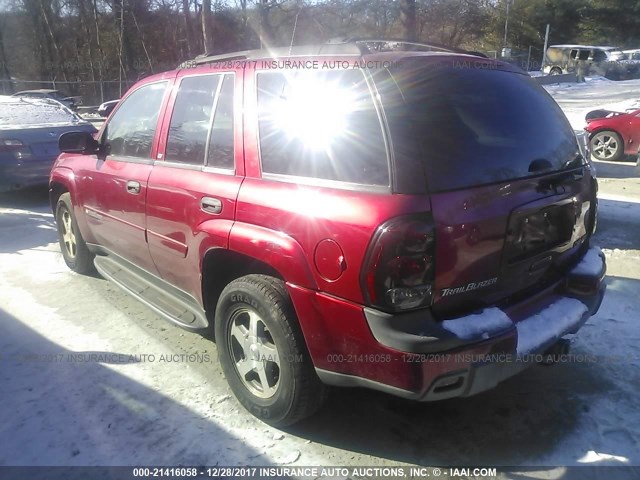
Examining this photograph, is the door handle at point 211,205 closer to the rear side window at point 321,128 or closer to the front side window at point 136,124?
the rear side window at point 321,128

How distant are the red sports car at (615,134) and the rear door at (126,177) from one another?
10.0 meters

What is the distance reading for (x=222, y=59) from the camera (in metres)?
3.40

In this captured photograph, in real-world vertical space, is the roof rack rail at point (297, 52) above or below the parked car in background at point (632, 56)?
below

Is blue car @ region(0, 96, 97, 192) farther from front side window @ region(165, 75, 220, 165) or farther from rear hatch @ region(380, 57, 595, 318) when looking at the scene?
rear hatch @ region(380, 57, 595, 318)

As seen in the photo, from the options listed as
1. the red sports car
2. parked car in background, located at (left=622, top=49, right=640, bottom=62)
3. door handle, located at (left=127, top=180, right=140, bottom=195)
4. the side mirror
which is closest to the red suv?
door handle, located at (left=127, top=180, right=140, bottom=195)

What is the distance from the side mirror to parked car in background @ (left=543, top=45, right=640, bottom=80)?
3688 cm

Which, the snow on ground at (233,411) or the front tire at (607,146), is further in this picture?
the front tire at (607,146)

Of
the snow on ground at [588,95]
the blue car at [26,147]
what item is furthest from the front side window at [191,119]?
the snow on ground at [588,95]

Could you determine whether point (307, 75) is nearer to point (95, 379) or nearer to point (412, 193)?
point (412, 193)

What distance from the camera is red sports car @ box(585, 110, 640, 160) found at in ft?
35.2

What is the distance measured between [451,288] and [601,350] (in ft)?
6.34

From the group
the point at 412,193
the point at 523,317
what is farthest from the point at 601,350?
the point at 412,193

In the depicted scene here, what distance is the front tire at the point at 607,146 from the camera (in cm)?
1091

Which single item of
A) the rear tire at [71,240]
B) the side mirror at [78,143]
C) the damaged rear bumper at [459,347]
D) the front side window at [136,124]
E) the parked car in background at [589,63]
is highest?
the parked car in background at [589,63]
